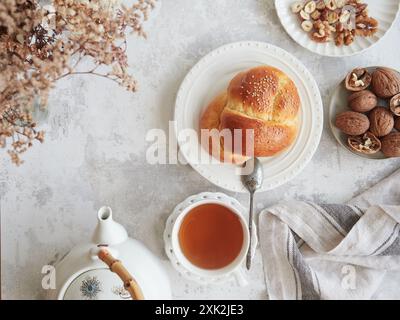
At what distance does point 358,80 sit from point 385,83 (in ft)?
0.19

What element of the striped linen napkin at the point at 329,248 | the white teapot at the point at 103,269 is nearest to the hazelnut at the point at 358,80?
the striped linen napkin at the point at 329,248

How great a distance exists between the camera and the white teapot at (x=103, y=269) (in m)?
0.84

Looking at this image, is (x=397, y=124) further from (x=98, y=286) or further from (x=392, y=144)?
(x=98, y=286)

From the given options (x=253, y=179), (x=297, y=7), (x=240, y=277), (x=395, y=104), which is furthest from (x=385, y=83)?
(x=240, y=277)

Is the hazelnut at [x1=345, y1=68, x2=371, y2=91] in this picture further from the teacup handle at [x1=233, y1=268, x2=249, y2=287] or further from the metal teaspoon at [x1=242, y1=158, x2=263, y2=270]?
the teacup handle at [x1=233, y1=268, x2=249, y2=287]

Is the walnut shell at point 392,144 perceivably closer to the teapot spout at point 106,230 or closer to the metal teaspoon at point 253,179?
the metal teaspoon at point 253,179

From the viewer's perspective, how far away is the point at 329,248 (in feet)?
3.58

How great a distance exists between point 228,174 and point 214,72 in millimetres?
237

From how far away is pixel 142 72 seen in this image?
1.09 m

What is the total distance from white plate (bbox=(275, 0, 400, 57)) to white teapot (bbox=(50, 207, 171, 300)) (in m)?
0.59

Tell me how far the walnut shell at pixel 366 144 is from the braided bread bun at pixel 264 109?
174 millimetres
